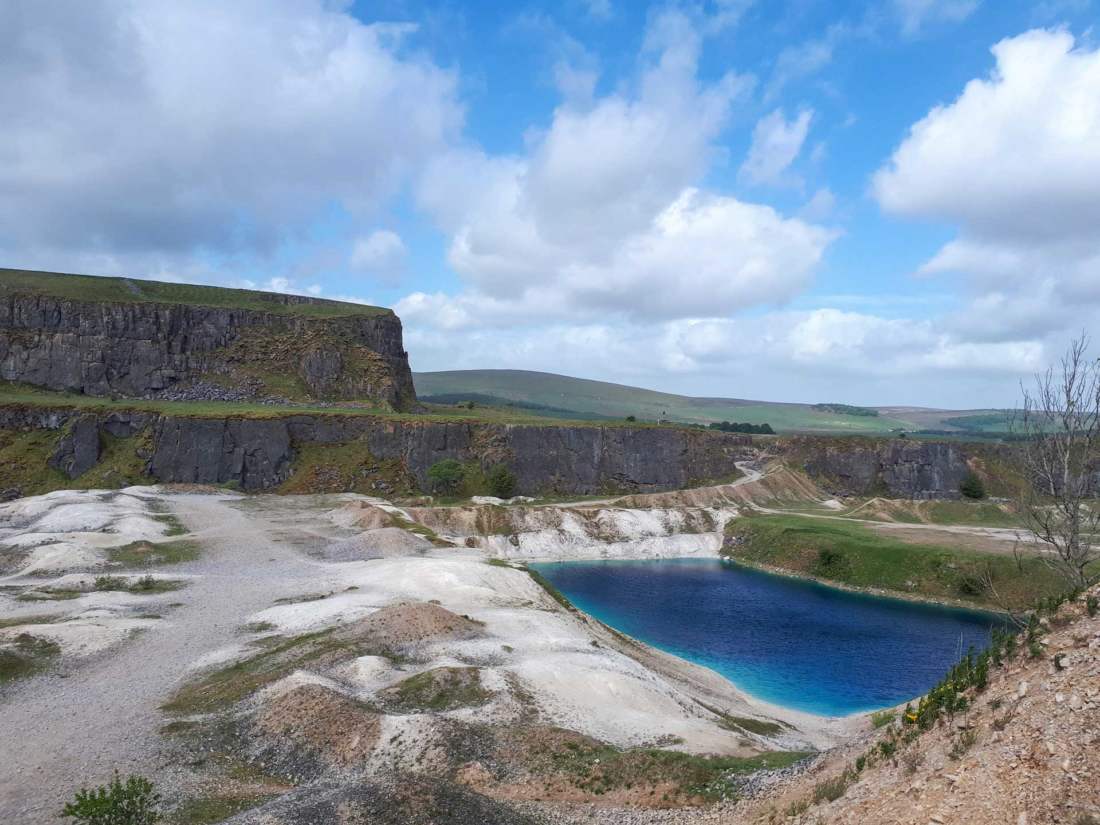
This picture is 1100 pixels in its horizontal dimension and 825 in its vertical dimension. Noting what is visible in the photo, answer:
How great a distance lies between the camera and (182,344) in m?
161

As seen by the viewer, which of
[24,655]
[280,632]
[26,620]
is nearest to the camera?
[24,655]

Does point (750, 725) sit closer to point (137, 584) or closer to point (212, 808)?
point (212, 808)

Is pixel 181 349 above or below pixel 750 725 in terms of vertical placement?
above

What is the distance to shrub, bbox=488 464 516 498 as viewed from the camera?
127 meters

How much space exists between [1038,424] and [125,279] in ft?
712

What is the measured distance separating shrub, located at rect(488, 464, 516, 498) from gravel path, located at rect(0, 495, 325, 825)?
62.1 m

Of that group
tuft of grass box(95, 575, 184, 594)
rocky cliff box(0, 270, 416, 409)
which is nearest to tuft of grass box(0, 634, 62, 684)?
tuft of grass box(95, 575, 184, 594)

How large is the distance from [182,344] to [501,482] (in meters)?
92.6

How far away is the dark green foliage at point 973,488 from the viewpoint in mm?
143875

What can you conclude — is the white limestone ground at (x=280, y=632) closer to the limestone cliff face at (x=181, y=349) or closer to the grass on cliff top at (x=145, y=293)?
the limestone cliff face at (x=181, y=349)

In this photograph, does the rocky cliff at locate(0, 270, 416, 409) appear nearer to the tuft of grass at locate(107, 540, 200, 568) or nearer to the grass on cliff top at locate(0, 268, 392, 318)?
the grass on cliff top at locate(0, 268, 392, 318)

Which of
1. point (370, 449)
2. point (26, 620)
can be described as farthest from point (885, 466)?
point (26, 620)

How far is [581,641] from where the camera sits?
4603 centimetres

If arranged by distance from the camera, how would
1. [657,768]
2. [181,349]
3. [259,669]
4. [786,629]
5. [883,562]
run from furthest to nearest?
[181,349] < [883,562] < [786,629] < [259,669] < [657,768]
